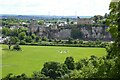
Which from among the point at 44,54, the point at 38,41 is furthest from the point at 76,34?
the point at 44,54

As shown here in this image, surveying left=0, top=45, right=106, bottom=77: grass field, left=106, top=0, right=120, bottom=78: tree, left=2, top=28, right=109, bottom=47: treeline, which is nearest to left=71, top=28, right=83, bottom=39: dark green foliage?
left=2, top=28, right=109, bottom=47: treeline

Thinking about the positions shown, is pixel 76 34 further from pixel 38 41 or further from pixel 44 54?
pixel 44 54

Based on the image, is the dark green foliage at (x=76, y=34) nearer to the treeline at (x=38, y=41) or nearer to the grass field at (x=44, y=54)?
the treeline at (x=38, y=41)

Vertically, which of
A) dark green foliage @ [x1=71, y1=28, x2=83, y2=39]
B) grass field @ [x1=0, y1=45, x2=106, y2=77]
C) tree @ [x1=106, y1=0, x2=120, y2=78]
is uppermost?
tree @ [x1=106, y1=0, x2=120, y2=78]

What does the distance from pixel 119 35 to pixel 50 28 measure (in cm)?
2190

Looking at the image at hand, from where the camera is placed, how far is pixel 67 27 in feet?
78.5

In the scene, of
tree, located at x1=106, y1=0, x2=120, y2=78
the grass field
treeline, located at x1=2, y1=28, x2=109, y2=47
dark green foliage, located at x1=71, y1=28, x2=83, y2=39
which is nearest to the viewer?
tree, located at x1=106, y1=0, x2=120, y2=78

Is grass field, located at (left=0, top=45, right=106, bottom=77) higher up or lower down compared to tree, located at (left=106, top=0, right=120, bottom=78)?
lower down

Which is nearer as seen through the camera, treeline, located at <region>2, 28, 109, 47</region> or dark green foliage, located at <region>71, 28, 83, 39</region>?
treeline, located at <region>2, 28, 109, 47</region>

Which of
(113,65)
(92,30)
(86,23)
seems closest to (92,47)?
(92,30)

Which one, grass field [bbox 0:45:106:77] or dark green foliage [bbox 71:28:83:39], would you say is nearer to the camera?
grass field [bbox 0:45:106:77]

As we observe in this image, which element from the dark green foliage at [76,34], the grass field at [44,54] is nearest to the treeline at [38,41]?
the grass field at [44,54]

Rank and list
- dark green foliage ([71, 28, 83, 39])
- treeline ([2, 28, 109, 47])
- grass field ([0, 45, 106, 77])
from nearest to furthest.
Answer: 1. grass field ([0, 45, 106, 77])
2. treeline ([2, 28, 109, 47])
3. dark green foliage ([71, 28, 83, 39])

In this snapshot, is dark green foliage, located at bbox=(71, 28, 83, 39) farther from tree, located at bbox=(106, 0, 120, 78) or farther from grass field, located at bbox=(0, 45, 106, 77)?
tree, located at bbox=(106, 0, 120, 78)
